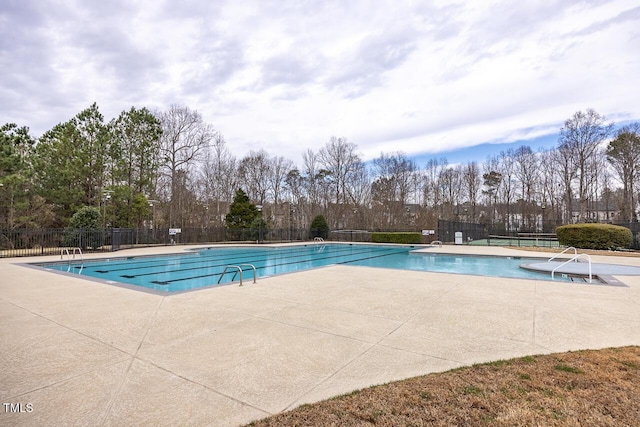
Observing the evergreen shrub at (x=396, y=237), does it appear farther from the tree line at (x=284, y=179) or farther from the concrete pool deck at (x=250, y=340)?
the concrete pool deck at (x=250, y=340)

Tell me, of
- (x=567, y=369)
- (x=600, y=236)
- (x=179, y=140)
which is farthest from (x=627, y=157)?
(x=179, y=140)

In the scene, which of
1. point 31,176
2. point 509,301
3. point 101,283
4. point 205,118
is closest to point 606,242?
point 509,301

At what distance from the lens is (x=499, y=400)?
2.30 metres

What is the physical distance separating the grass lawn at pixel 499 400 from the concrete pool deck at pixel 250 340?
0.71 ft

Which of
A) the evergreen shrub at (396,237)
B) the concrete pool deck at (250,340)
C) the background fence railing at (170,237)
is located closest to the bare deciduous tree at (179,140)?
the background fence railing at (170,237)

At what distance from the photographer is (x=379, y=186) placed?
34875mm

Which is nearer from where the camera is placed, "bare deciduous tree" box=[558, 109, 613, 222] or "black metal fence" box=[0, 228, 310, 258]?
"black metal fence" box=[0, 228, 310, 258]

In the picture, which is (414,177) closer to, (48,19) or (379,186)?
(379,186)

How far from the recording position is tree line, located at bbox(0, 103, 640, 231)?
19344 mm

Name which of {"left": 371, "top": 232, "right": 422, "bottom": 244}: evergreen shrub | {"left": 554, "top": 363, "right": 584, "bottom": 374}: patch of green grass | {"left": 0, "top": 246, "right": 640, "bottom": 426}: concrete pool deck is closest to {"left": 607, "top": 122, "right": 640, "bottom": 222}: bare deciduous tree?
{"left": 371, "top": 232, "right": 422, "bottom": 244}: evergreen shrub

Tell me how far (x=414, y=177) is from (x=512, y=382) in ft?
113

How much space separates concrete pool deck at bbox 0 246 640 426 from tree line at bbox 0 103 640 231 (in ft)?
52.5

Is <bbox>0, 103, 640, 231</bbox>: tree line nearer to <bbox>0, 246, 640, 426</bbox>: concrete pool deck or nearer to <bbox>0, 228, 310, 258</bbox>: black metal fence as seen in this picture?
<bbox>0, 228, 310, 258</bbox>: black metal fence

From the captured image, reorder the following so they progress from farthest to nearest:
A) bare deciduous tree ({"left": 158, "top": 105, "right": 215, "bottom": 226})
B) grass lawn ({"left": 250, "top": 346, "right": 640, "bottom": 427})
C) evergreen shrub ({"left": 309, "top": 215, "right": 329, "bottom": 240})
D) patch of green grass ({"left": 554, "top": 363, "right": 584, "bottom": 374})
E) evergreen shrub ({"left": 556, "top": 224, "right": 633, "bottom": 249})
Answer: evergreen shrub ({"left": 309, "top": 215, "right": 329, "bottom": 240})
bare deciduous tree ({"left": 158, "top": 105, "right": 215, "bottom": 226})
evergreen shrub ({"left": 556, "top": 224, "right": 633, "bottom": 249})
patch of green grass ({"left": 554, "top": 363, "right": 584, "bottom": 374})
grass lawn ({"left": 250, "top": 346, "right": 640, "bottom": 427})
